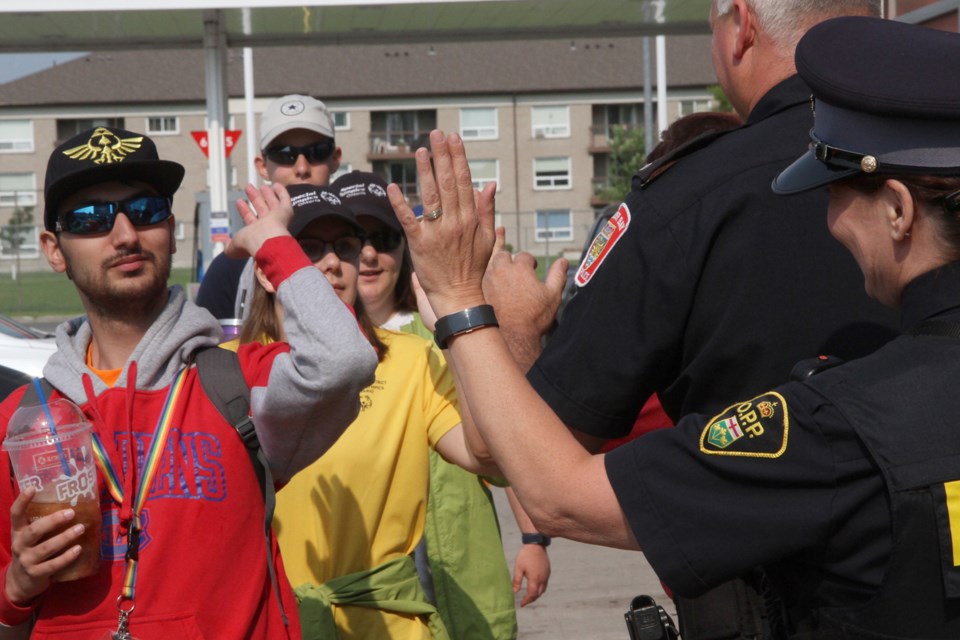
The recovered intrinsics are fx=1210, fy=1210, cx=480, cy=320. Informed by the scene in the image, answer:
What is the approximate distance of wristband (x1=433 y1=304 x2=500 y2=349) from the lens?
212 cm

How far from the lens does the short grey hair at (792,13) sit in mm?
2520

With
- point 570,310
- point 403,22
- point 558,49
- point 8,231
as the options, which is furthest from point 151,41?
point 558,49

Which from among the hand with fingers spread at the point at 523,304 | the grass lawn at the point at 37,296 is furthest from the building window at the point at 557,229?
the hand with fingers spread at the point at 523,304

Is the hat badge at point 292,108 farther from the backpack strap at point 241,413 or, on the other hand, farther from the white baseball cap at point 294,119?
the backpack strap at point 241,413

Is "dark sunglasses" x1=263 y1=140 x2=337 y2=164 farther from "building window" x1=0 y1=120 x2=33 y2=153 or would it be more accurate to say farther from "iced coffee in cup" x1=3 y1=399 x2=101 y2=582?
"building window" x1=0 y1=120 x2=33 y2=153

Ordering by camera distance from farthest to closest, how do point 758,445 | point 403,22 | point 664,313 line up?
point 403,22
point 664,313
point 758,445

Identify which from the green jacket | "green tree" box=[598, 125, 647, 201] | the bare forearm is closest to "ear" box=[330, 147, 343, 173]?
the green jacket

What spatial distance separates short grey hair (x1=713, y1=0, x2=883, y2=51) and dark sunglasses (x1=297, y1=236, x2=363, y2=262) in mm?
1689

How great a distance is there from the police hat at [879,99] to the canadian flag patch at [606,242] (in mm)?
446

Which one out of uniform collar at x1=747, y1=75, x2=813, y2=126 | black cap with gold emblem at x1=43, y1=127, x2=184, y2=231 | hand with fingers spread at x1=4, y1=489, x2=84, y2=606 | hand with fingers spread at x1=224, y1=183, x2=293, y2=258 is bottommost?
hand with fingers spread at x1=4, y1=489, x2=84, y2=606

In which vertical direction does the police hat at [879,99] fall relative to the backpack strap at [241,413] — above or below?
above

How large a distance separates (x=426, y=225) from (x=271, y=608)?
3.31ft

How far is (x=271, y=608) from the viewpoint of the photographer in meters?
2.63

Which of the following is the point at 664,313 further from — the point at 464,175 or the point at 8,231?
the point at 8,231
